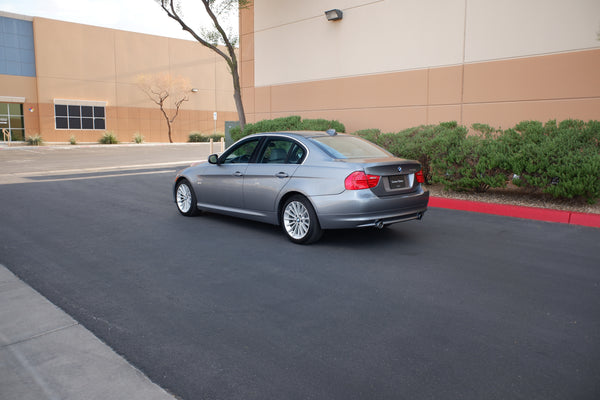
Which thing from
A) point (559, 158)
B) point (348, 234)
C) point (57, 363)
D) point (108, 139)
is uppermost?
point (108, 139)

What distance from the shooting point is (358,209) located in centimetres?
647

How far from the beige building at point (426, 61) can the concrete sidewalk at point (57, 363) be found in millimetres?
10923

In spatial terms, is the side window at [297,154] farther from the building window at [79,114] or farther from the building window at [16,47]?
the building window at [16,47]

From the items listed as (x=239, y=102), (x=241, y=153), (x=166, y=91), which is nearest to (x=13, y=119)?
(x=166, y=91)

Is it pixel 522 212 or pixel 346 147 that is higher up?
pixel 346 147

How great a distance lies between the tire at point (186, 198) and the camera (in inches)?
352

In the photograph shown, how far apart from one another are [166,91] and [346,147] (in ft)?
141

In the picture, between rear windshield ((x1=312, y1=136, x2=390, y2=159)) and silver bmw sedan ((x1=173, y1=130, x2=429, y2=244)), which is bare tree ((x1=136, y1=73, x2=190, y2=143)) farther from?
rear windshield ((x1=312, y1=136, x2=390, y2=159))

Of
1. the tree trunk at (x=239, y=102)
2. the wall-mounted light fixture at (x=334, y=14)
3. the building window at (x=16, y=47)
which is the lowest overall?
the tree trunk at (x=239, y=102)

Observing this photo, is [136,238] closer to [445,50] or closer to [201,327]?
[201,327]

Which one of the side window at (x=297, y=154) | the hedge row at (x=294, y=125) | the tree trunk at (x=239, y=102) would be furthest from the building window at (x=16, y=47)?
the side window at (x=297, y=154)

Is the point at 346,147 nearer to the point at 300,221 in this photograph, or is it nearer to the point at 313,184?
the point at 313,184

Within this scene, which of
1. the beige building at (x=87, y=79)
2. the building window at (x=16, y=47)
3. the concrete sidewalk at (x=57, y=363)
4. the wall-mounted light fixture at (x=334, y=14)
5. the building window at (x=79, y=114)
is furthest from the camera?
the building window at (x=79, y=114)

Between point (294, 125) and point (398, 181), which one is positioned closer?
point (398, 181)
